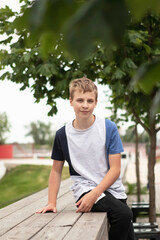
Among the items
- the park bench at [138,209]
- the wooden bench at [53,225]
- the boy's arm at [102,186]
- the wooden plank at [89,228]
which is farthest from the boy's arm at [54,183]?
the park bench at [138,209]

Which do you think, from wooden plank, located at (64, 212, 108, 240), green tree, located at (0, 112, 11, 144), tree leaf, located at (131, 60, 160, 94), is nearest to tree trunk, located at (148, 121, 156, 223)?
wooden plank, located at (64, 212, 108, 240)

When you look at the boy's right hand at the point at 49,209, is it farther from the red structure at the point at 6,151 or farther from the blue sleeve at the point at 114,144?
the red structure at the point at 6,151

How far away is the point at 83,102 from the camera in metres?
2.82

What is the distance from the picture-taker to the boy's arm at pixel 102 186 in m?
2.75

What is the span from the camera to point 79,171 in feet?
9.57

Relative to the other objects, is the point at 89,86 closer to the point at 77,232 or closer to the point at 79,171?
the point at 79,171

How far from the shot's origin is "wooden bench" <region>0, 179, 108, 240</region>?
6.90 ft

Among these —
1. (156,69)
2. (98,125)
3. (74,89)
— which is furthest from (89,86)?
(156,69)

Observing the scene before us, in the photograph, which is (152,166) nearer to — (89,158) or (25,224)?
(89,158)

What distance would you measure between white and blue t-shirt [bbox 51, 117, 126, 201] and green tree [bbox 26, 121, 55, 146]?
282 ft

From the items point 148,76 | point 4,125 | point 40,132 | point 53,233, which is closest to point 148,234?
point 53,233

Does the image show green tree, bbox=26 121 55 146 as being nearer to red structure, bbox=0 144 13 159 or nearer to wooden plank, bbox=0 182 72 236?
red structure, bbox=0 144 13 159

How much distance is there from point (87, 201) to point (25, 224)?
0.52 meters

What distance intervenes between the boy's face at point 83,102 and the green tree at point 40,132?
86.2 metres
